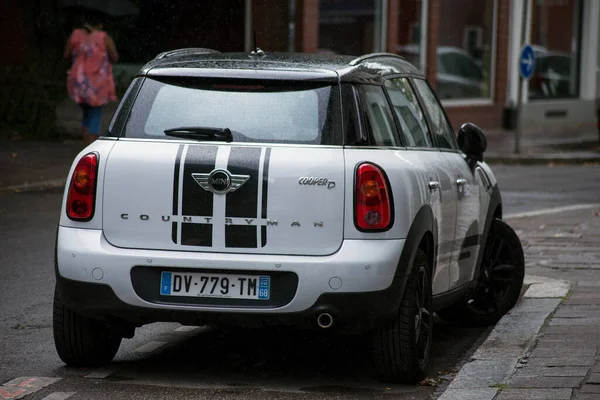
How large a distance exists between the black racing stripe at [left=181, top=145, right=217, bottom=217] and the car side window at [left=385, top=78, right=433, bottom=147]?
45.7 inches

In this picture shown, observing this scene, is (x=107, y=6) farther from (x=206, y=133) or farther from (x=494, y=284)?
(x=206, y=133)

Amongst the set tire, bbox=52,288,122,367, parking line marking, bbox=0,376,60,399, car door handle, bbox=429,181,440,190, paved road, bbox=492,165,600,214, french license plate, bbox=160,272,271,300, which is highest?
car door handle, bbox=429,181,440,190

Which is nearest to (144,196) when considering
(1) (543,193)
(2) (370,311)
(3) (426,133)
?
(2) (370,311)

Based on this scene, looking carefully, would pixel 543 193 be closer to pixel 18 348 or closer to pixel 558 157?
pixel 558 157

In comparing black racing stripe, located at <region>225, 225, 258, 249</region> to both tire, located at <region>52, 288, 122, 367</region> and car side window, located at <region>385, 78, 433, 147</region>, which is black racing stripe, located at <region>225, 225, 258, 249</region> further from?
car side window, located at <region>385, 78, 433, 147</region>

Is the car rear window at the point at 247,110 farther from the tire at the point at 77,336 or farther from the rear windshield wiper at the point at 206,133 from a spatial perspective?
the tire at the point at 77,336

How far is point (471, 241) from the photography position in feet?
24.7

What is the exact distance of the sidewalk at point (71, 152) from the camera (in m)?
16.3

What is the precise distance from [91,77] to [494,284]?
11040 mm

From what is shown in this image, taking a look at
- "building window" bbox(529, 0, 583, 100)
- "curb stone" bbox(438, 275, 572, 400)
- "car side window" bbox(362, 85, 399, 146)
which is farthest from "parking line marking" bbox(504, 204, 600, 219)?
"building window" bbox(529, 0, 583, 100)

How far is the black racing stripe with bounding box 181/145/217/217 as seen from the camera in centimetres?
595

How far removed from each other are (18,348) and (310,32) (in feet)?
65.2

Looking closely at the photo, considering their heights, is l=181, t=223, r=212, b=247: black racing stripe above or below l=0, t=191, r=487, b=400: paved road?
above

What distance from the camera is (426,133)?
7.18 m
